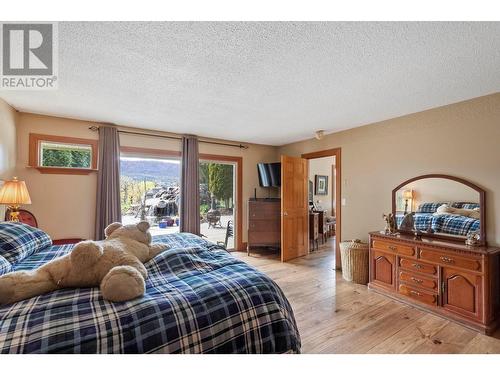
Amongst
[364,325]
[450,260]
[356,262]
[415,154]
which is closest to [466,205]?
[450,260]

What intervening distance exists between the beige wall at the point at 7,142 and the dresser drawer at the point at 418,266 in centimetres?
447

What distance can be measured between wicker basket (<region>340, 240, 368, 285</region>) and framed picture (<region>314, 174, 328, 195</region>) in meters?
3.16

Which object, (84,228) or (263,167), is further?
(263,167)

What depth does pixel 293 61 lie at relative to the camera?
1.79 m

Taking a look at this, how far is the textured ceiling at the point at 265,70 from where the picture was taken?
57.5 inches

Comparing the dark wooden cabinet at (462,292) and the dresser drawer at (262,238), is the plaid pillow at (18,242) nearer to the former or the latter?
the dresser drawer at (262,238)

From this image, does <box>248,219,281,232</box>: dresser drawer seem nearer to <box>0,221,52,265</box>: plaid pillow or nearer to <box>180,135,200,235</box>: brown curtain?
<box>180,135,200,235</box>: brown curtain

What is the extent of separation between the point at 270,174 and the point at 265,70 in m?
2.99

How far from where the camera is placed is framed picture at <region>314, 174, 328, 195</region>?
21.0ft

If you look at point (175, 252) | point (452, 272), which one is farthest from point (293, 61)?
point (452, 272)

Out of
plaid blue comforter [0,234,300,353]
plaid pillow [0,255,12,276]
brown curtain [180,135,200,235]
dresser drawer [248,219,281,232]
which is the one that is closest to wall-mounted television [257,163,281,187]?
dresser drawer [248,219,281,232]

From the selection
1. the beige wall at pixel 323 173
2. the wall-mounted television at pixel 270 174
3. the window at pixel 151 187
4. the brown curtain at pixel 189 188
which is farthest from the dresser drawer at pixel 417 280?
the beige wall at pixel 323 173

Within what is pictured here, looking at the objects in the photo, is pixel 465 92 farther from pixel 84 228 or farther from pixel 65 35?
pixel 84 228

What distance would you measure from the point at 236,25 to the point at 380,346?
2.54m
